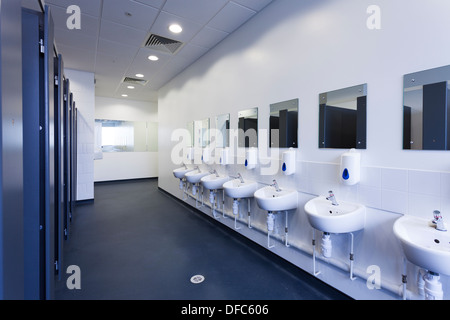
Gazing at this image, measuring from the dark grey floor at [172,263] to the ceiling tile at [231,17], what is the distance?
281cm

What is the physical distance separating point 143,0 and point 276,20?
147cm

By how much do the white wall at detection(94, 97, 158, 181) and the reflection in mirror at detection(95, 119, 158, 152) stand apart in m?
0.14

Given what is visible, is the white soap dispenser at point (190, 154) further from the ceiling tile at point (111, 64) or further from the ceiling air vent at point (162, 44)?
the ceiling tile at point (111, 64)

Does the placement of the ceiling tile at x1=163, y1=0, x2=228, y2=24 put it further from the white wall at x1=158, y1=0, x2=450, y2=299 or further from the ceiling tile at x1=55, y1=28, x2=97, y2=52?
the ceiling tile at x1=55, y1=28, x2=97, y2=52

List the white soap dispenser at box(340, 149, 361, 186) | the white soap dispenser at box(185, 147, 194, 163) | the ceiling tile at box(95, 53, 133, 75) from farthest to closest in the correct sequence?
the white soap dispenser at box(185, 147, 194, 163) < the ceiling tile at box(95, 53, 133, 75) < the white soap dispenser at box(340, 149, 361, 186)

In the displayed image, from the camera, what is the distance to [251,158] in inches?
106

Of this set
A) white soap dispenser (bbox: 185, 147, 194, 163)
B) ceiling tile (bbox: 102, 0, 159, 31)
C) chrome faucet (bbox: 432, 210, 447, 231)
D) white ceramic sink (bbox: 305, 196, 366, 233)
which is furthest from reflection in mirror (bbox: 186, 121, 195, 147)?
chrome faucet (bbox: 432, 210, 447, 231)

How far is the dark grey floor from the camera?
190 cm

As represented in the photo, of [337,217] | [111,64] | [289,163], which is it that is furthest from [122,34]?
[337,217]

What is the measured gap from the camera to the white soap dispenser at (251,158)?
106 inches

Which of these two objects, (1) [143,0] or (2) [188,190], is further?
(2) [188,190]
